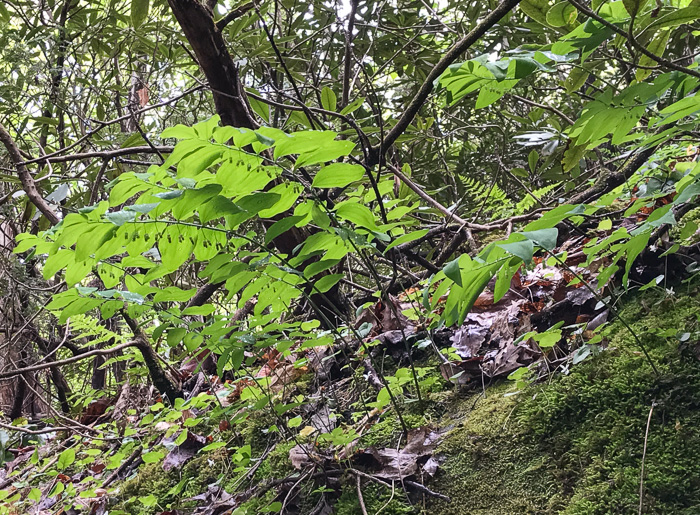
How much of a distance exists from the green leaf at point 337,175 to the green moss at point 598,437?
89cm

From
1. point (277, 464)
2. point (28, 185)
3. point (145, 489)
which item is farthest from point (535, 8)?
point (145, 489)

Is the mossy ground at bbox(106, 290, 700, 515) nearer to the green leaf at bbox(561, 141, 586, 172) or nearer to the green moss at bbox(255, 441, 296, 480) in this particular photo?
the green moss at bbox(255, 441, 296, 480)

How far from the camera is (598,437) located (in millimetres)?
1188

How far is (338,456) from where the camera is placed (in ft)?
5.06

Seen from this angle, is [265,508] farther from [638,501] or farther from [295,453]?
[638,501]

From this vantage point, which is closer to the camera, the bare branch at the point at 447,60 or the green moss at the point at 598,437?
the green moss at the point at 598,437

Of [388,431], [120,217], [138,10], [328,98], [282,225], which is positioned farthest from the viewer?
[138,10]

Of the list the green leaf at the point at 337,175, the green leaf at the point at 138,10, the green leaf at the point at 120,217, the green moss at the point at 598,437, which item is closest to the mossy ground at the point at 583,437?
the green moss at the point at 598,437

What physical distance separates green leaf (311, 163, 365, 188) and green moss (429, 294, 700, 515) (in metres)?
0.89

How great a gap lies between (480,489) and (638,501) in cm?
39

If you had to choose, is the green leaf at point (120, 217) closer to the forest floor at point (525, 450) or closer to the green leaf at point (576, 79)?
the forest floor at point (525, 450)

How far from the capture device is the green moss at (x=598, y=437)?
103 centimetres

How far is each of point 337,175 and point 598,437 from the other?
36.7 inches

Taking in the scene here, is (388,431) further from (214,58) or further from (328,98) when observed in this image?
(214,58)
